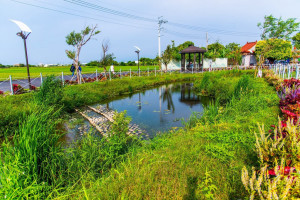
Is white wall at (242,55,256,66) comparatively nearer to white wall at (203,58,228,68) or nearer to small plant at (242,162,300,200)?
white wall at (203,58,228,68)

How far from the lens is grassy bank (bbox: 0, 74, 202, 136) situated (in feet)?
17.7

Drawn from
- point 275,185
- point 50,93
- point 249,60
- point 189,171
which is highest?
point 249,60

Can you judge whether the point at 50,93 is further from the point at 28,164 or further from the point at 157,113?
the point at 28,164

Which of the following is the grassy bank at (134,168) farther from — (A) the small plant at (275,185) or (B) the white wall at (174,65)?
(B) the white wall at (174,65)

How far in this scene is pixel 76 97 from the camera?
8.84 meters

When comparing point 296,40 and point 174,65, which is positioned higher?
point 296,40

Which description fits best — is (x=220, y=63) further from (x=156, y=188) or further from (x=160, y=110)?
(x=156, y=188)

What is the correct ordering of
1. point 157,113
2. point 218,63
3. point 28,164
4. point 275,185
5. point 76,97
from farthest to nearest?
point 218,63 < point 76,97 < point 157,113 < point 28,164 < point 275,185

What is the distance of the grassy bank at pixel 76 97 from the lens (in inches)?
212

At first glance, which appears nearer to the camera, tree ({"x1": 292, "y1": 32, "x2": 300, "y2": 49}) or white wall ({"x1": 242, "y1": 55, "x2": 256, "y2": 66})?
tree ({"x1": 292, "y1": 32, "x2": 300, "y2": 49})

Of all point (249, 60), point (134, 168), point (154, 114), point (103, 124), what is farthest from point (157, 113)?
point (249, 60)

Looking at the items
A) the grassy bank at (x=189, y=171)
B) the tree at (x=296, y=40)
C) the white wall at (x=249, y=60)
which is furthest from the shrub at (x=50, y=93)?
the tree at (x=296, y=40)

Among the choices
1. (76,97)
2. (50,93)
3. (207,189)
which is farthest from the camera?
(76,97)

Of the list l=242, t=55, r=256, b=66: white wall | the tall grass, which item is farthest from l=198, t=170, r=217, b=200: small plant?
l=242, t=55, r=256, b=66: white wall
